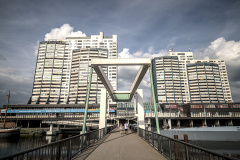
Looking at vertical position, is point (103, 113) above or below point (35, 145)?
above

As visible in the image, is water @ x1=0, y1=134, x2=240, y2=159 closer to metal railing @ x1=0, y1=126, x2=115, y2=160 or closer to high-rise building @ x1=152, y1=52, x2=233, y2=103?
metal railing @ x1=0, y1=126, x2=115, y2=160

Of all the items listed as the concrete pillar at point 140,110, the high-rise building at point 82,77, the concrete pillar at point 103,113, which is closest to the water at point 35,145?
the concrete pillar at point 103,113

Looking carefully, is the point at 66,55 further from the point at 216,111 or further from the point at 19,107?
the point at 216,111

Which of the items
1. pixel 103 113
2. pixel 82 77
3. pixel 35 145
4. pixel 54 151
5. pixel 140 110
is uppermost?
pixel 82 77

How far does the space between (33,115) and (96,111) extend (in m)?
28.8

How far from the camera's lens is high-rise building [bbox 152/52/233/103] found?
9538 centimetres

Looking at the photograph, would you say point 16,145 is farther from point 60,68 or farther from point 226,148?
point 60,68

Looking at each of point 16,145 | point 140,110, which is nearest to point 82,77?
point 16,145

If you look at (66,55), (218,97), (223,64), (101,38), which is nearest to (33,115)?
(66,55)

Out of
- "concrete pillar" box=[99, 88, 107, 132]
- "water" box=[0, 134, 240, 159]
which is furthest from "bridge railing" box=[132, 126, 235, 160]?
"water" box=[0, 134, 240, 159]

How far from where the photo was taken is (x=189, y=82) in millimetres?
100375

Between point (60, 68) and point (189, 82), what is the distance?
3523 inches

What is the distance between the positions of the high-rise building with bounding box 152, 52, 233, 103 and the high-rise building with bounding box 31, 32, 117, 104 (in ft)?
110

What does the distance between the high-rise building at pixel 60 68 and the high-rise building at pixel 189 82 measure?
3348 centimetres
